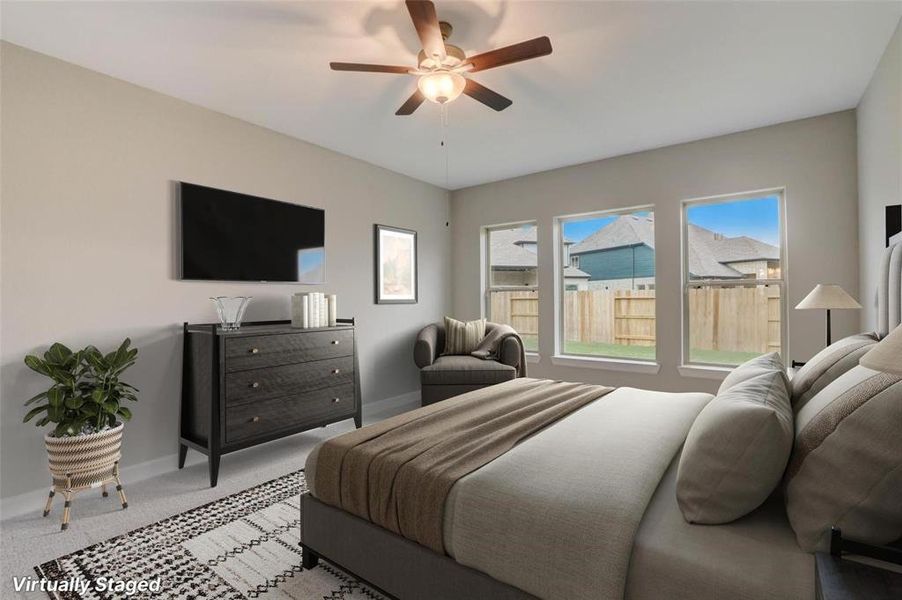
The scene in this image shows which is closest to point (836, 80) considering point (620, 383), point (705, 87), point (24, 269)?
point (705, 87)

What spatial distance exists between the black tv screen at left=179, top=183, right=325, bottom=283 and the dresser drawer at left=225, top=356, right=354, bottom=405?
2.86 ft

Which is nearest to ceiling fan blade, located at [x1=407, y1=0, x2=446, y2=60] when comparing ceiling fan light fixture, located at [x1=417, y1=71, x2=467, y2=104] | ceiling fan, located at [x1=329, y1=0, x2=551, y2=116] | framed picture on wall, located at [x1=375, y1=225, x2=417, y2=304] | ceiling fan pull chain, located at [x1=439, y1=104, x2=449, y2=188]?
ceiling fan, located at [x1=329, y1=0, x2=551, y2=116]

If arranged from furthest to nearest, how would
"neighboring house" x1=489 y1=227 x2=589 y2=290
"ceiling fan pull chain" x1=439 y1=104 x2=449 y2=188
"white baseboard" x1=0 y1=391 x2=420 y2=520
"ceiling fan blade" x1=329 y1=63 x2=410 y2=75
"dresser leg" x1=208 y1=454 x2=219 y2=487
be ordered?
"neighboring house" x1=489 y1=227 x2=589 y2=290 < "ceiling fan pull chain" x1=439 y1=104 x2=449 y2=188 < "dresser leg" x1=208 y1=454 x2=219 y2=487 < "white baseboard" x1=0 y1=391 x2=420 y2=520 < "ceiling fan blade" x1=329 y1=63 x2=410 y2=75

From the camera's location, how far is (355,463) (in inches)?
67.6

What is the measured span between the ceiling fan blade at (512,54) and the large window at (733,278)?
2.84m

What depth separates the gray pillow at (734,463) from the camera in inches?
44.4

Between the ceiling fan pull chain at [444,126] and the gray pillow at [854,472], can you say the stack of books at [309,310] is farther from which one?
the gray pillow at [854,472]

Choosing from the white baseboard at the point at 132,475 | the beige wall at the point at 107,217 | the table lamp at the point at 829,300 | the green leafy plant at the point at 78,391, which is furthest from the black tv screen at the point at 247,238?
the table lamp at the point at 829,300

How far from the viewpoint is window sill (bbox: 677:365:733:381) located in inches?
156

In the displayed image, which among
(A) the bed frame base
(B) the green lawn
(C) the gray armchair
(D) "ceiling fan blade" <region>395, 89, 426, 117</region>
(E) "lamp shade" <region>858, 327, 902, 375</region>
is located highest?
(D) "ceiling fan blade" <region>395, 89, 426, 117</region>

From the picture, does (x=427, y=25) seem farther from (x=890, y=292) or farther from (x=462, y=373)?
(x=462, y=373)

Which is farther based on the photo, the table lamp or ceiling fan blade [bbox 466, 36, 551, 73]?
the table lamp

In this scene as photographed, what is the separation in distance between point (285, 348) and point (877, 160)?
13.8 ft

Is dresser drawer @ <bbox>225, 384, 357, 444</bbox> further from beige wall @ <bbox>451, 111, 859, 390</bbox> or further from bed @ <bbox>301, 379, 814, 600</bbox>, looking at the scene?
beige wall @ <bbox>451, 111, 859, 390</bbox>
